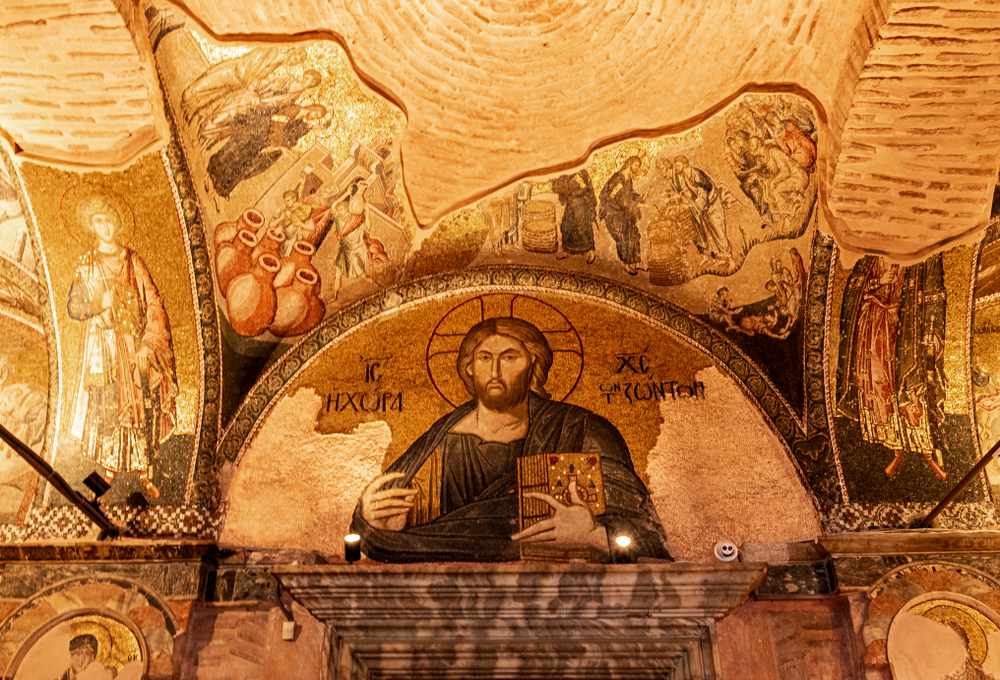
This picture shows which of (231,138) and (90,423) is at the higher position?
(231,138)

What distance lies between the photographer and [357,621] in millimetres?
5164

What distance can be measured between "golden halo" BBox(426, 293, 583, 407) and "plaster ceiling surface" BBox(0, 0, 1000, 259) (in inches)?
37.2

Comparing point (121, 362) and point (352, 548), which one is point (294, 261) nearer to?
point (121, 362)

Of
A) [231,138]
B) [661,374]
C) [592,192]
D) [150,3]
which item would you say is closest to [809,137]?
[592,192]

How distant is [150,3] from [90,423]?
292 cm

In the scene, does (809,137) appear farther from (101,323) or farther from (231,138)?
(101,323)

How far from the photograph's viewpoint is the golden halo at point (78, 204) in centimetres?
555

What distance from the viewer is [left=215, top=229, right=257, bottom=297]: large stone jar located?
237 inches

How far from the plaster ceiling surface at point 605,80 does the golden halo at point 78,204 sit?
222mm

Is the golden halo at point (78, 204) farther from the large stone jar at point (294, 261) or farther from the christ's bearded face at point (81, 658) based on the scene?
the christ's bearded face at point (81, 658)

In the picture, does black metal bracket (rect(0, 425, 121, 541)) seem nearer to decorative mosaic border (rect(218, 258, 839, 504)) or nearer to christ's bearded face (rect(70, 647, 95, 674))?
christ's bearded face (rect(70, 647, 95, 674))

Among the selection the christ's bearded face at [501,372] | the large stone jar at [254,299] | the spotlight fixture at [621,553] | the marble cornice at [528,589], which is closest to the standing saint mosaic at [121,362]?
the large stone jar at [254,299]

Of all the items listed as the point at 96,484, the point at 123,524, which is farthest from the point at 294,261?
the point at 123,524

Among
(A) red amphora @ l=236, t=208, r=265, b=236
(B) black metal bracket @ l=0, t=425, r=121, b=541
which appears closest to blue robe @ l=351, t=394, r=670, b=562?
(B) black metal bracket @ l=0, t=425, r=121, b=541
